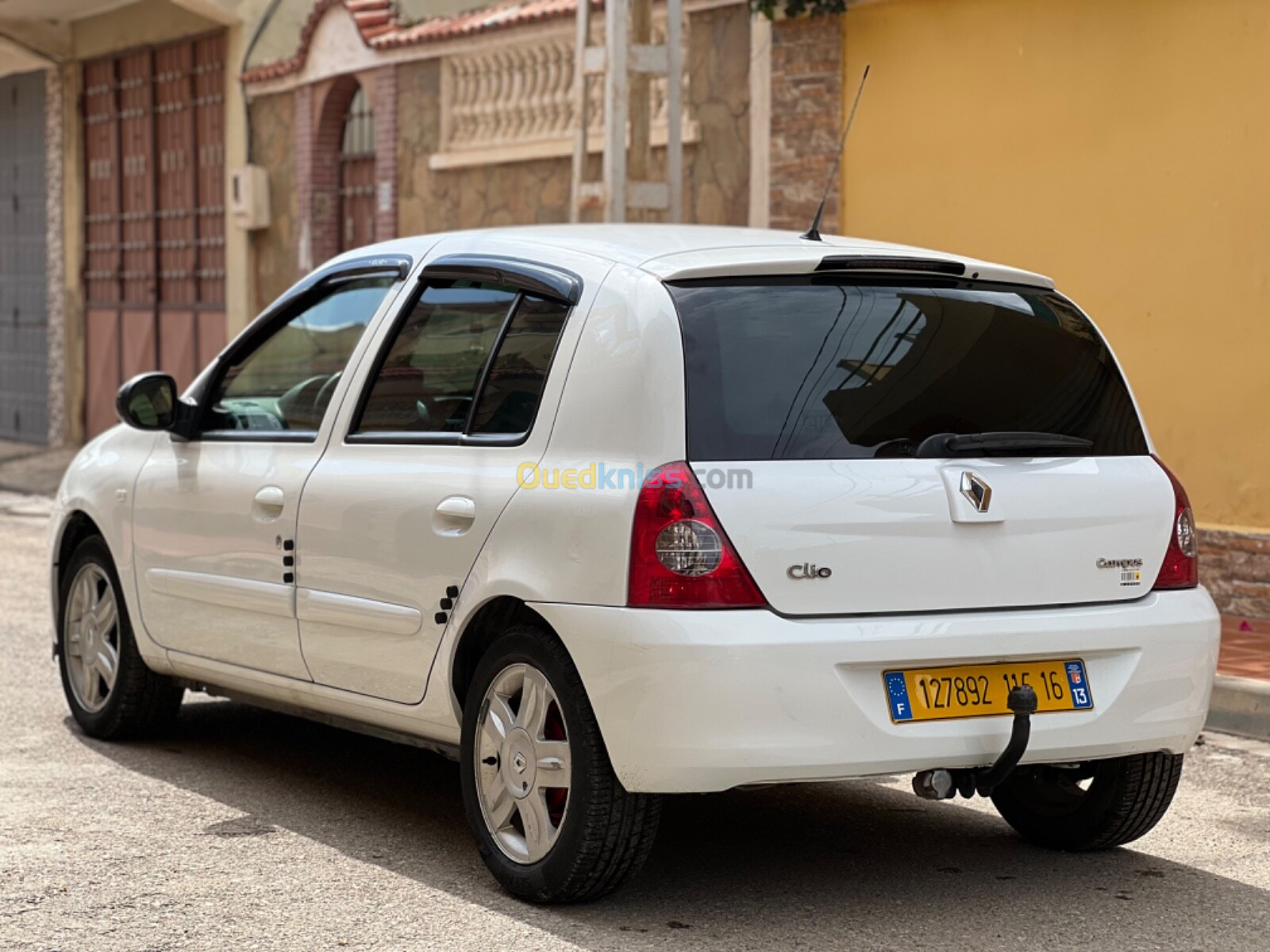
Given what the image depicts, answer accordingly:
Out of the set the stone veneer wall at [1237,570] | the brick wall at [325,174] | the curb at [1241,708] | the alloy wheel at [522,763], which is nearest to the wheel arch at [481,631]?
the alloy wheel at [522,763]

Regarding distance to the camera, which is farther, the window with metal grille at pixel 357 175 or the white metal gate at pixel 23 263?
the white metal gate at pixel 23 263

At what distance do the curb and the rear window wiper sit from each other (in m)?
3.10

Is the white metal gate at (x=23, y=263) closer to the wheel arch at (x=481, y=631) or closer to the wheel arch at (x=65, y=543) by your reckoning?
the wheel arch at (x=65, y=543)

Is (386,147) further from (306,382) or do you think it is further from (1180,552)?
(1180,552)

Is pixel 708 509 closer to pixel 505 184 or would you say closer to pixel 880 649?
pixel 880 649

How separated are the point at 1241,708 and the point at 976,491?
11.8 feet

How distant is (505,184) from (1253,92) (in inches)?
307

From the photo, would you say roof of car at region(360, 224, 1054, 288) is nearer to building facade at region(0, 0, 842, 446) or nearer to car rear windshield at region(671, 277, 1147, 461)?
car rear windshield at region(671, 277, 1147, 461)

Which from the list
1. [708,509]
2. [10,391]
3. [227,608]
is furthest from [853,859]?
[10,391]

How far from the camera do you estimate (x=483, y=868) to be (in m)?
5.44

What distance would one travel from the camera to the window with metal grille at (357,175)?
19516 millimetres

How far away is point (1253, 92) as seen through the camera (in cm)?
1052

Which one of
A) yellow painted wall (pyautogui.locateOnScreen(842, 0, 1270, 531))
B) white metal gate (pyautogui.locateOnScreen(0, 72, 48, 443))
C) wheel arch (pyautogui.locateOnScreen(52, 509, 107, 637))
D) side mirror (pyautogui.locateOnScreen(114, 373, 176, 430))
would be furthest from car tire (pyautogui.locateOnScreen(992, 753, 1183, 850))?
white metal gate (pyautogui.locateOnScreen(0, 72, 48, 443))

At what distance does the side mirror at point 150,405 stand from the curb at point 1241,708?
409cm
